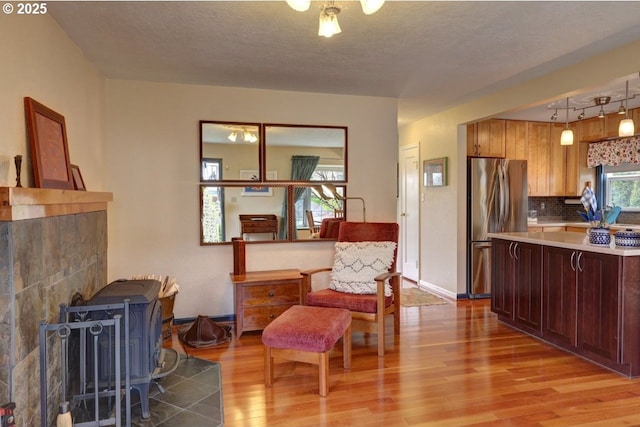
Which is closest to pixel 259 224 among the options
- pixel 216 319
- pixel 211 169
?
pixel 211 169

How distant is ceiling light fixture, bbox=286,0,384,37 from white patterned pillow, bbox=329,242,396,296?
198 centimetres

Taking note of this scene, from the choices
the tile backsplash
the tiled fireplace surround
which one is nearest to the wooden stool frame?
the tiled fireplace surround

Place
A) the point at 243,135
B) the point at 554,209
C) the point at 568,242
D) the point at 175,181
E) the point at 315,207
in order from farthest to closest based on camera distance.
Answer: the point at 554,209 → the point at 315,207 → the point at 243,135 → the point at 175,181 → the point at 568,242

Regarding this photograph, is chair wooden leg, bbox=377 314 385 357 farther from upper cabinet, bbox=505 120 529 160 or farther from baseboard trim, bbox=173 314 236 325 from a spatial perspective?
upper cabinet, bbox=505 120 529 160

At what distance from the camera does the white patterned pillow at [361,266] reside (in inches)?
134

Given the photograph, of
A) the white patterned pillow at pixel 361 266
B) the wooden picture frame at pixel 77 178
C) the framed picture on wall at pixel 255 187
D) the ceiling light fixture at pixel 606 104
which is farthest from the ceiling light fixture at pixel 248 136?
the ceiling light fixture at pixel 606 104

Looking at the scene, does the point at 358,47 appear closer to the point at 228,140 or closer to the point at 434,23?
the point at 434,23

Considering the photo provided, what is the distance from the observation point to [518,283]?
3.65 meters

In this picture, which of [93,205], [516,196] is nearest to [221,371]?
[93,205]

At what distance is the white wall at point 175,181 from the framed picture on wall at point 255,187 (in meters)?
0.45

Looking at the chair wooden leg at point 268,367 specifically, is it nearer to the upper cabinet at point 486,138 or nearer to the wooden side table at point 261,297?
the wooden side table at point 261,297

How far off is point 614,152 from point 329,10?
488cm

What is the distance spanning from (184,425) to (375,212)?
284cm

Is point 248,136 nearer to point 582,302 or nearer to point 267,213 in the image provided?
point 267,213
